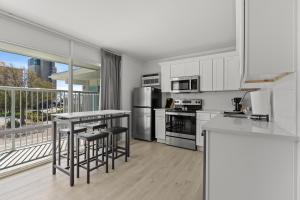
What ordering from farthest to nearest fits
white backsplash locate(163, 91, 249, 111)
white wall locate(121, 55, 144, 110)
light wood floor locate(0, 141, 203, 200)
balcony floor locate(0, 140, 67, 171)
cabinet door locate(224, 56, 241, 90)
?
white wall locate(121, 55, 144, 110) < white backsplash locate(163, 91, 249, 111) < cabinet door locate(224, 56, 241, 90) < balcony floor locate(0, 140, 67, 171) < light wood floor locate(0, 141, 203, 200)

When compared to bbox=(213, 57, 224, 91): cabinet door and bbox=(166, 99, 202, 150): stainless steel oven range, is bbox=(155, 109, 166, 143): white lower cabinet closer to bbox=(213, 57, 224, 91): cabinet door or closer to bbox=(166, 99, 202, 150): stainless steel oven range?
bbox=(166, 99, 202, 150): stainless steel oven range

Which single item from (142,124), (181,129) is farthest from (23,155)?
(181,129)

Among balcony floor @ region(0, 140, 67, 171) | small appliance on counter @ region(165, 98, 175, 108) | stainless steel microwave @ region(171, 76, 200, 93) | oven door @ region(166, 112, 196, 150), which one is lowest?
balcony floor @ region(0, 140, 67, 171)

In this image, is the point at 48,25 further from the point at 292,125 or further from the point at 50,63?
the point at 292,125

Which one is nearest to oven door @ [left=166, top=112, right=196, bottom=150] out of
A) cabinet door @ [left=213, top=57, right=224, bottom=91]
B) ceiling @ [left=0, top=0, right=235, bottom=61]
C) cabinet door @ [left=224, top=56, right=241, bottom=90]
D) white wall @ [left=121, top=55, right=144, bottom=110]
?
cabinet door @ [left=213, top=57, right=224, bottom=91]

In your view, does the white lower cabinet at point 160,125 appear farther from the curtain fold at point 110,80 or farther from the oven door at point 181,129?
the curtain fold at point 110,80

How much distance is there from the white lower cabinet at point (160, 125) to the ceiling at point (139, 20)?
1753mm

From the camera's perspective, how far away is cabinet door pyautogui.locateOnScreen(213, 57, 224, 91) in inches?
139

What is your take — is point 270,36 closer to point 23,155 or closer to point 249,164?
point 249,164

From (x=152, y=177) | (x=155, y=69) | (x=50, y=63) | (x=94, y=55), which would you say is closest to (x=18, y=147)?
(x=50, y=63)

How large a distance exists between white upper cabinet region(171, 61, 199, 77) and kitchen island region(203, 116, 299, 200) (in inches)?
107

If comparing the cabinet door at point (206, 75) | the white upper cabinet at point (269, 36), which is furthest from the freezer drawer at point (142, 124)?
the white upper cabinet at point (269, 36)

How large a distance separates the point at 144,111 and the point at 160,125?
1.97 feet

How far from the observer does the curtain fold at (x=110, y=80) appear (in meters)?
3.76
